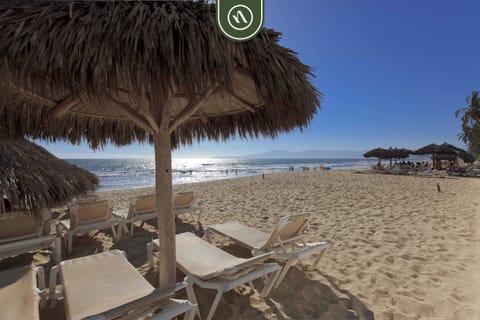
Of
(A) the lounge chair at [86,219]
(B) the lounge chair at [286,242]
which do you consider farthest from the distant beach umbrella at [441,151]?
(A) the lounge chair at [86,219]

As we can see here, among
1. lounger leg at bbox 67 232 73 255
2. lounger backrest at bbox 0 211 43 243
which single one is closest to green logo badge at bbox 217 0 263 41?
lounger backrest at bbox 0 211 43 243

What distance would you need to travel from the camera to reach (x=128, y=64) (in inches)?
52.7

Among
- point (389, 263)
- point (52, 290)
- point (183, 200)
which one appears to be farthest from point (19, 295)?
point (389, 263)

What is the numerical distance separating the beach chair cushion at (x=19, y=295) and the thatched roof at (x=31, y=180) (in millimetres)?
1168

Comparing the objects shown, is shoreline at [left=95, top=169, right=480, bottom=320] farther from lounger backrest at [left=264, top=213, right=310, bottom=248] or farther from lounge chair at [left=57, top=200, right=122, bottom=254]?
lounge chair at [left=57, top=200, right=122, bottom=254]

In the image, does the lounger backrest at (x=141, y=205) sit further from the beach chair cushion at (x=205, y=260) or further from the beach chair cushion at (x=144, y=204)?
the beach chair cushion at (x=205, y=260)

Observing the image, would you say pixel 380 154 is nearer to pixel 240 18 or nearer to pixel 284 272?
pixel 284 272

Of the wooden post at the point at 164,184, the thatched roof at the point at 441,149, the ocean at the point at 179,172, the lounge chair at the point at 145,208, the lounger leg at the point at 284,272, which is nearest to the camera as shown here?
the wooden post at the point at 164,184

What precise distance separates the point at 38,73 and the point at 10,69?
0.15 meters

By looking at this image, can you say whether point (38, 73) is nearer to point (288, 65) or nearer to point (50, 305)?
point (288, 65)

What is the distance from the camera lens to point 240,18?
5.44 ft

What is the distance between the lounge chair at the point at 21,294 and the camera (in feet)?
5.28

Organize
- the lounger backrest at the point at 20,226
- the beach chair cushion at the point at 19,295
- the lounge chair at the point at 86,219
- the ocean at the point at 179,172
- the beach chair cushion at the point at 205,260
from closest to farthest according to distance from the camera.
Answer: the beach chair cushion at the point at 19,295, the beach chair cushion at the point at 205,260, the lounger backrest at the point at 20,226, the lounge chair at the point at 86,219, the ocean at the point at 179,172

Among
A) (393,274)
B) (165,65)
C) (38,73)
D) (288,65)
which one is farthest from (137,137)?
(393,274)
